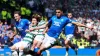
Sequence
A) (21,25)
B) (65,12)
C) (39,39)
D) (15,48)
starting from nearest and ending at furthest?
(15,48), (39,39), (21,25), (65,12)

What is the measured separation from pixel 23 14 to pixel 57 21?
9926 millimetres

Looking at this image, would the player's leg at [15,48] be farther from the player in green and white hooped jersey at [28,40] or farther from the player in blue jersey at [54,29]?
the player in blue jersey at [54,29]

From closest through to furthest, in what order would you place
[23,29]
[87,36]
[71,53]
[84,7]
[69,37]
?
[23,29] → [69,37] → [71,53] → [87,36] → [84,7]

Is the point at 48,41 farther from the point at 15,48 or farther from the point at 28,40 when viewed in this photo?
the point at 15,48

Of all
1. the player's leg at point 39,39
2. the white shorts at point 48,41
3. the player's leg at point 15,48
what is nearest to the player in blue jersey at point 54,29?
the white shorts at point 48,41

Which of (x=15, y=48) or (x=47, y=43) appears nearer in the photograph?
(x=47, y=43)

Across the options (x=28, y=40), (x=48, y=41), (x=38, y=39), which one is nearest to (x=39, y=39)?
(x=38, y=39)

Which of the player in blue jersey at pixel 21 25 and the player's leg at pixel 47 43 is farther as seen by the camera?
the player in blue jersey at pixel 21 25

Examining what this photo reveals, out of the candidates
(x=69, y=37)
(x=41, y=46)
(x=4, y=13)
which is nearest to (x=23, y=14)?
(x=4, y=13)

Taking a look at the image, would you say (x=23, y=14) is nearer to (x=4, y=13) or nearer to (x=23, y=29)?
(x=4, y=13)

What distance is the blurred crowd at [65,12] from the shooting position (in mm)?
21511

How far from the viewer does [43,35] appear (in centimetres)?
1391

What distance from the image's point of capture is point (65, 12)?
24.4 metres

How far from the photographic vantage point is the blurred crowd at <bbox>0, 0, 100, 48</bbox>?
21511 mm
